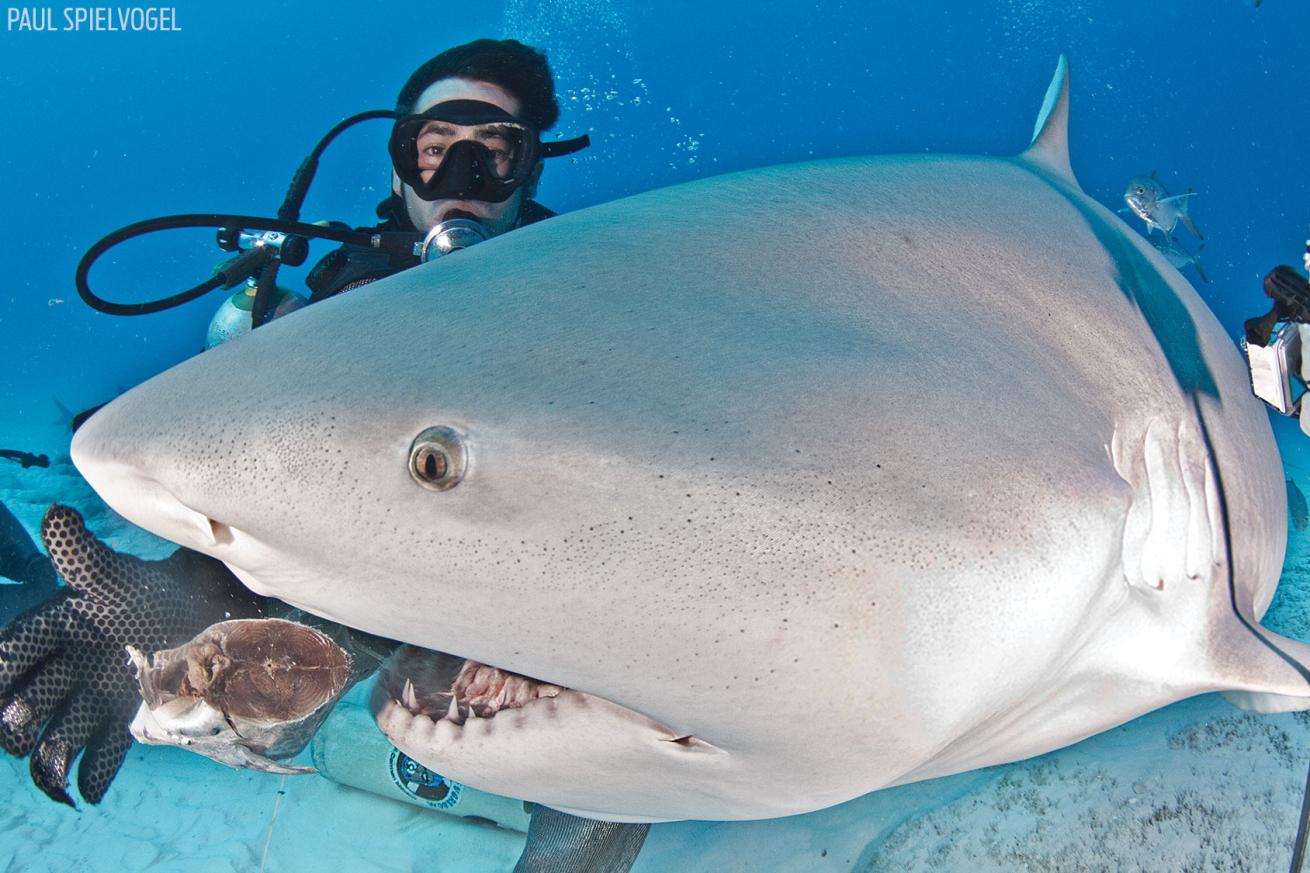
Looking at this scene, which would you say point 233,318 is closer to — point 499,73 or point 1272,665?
point 499,73

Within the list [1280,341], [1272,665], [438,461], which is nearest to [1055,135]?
[1280,341]

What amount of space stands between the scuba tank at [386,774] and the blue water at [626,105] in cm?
1884

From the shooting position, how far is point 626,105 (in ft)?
109

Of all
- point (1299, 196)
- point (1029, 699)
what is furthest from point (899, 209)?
point (1299, 196)

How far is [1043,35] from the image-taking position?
30.2 meters

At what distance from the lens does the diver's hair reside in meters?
3.56

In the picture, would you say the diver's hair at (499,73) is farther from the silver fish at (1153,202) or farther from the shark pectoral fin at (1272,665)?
the silver fish at (1153,202)

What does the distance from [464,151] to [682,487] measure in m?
2.72

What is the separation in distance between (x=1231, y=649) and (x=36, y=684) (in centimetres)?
277

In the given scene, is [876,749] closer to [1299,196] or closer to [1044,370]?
[1044,370]

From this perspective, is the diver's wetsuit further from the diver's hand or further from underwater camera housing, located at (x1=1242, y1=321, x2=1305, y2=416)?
underwater camera housing, located at (x1=1242, y1=321, x2=1305, y2=416)

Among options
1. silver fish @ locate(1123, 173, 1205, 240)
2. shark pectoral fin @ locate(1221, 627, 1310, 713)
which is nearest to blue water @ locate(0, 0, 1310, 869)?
silver fish @ locate(1123, 173, 1205, 240)

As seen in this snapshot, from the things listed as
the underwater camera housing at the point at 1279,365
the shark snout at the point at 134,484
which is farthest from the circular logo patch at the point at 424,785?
the underwater camera housing at the point at 1279,365

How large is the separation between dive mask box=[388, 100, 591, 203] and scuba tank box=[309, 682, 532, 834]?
2323mm
